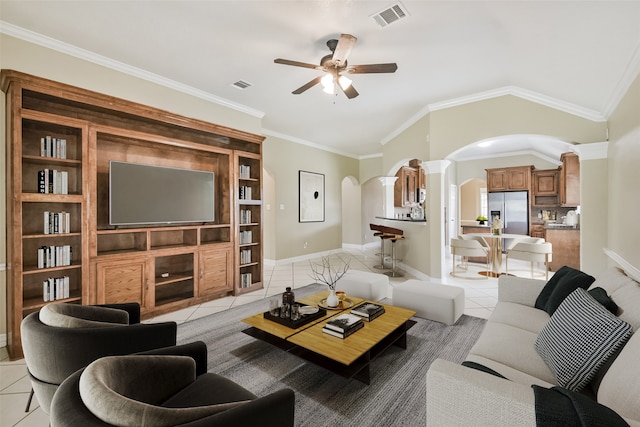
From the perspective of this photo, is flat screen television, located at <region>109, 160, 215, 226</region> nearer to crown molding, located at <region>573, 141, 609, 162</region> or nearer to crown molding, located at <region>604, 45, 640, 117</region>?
crown molding, located at <region>604, 45, 640, 117</region>

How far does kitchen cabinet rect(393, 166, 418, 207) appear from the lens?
707 cm

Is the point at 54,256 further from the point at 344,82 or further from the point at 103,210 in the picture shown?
the point at 344,82

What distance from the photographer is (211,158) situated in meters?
4.32

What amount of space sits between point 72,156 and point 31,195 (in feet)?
1.98

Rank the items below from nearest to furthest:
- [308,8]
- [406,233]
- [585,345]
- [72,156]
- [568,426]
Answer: [568,426] < [585,345] < [308,8] < [72,156] < [406,233]

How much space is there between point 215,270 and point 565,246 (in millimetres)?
6308

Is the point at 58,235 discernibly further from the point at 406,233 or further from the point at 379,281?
the point at 406,233

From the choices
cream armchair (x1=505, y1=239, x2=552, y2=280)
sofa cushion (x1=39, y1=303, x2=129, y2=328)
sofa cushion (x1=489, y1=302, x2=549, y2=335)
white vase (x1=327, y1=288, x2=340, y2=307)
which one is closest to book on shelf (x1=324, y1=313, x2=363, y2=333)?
white vase (x1=327, y1=288, x2=340, y2=307)

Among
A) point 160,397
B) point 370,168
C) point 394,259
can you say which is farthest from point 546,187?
point 160,397

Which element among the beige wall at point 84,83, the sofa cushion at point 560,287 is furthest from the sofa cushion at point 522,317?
the beige wall at point 84,83

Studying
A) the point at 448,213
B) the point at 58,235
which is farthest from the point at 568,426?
the point at 448,213

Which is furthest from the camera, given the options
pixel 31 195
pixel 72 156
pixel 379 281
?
pixel 379 281

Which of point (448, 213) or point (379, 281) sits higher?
point (448, 213)

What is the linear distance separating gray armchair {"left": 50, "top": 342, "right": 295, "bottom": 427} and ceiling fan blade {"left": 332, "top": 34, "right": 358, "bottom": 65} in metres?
2.53
